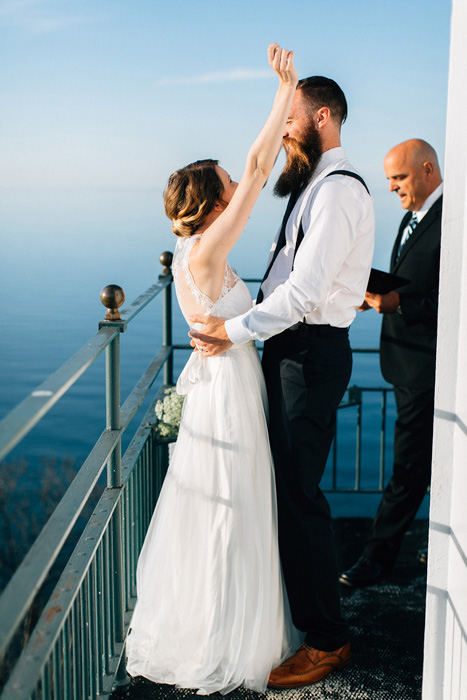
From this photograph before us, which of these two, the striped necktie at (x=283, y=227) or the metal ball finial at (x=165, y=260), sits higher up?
the striped necktie at (x=283, y=227)

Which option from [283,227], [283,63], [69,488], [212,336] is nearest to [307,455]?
[212,336]

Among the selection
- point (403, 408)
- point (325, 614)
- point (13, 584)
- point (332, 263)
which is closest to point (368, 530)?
point (403, 408)

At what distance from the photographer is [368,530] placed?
3.27 metres

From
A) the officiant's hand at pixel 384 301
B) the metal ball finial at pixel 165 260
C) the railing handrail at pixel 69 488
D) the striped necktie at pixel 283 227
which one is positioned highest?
the striped necktie at pixel 283 227

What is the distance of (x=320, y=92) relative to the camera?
77.6 inches

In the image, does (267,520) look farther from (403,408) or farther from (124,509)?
(403,408)

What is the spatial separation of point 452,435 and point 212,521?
0.78 meters

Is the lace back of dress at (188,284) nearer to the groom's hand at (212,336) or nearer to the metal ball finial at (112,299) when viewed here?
the groom's hand at (212,336)

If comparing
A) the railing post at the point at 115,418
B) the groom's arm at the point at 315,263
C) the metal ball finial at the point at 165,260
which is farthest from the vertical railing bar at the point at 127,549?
the metal ball finial at the point at 165,260

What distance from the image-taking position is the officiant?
261 centimetres

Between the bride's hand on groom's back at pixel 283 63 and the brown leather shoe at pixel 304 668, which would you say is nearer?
the bride's hand on groom's back at pixel 283 63

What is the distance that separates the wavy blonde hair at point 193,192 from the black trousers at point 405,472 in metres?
1.17

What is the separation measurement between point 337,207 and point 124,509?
109 centimetres

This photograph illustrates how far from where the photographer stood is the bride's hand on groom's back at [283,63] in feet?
5.66
